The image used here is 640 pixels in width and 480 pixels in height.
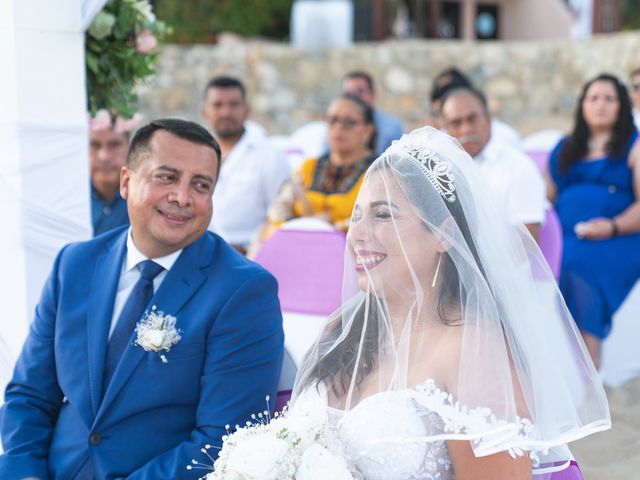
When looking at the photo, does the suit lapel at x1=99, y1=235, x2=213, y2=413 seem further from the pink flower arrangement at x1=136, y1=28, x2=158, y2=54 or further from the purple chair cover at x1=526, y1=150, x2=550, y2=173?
the purple chair cover at x1=526, y1=150, x2=550, y2=173

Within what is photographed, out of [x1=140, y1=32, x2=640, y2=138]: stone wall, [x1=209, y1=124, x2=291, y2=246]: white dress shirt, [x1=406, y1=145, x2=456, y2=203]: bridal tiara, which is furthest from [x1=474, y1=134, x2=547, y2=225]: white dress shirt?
[x1=140, y1=32, x2=640, y2=138]: stone wall

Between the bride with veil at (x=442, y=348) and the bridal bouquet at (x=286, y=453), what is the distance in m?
0.13

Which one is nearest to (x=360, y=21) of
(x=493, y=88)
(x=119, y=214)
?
(x=493, y=88)

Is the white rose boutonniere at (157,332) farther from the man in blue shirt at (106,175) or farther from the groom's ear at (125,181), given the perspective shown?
the man in blue shirt at (106,175)

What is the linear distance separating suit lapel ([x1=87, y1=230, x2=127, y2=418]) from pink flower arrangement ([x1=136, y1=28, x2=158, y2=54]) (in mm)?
1316

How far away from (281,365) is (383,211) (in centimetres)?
63

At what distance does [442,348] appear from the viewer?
A: 6.86 ft

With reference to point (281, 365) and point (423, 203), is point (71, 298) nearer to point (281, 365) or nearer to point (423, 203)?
point (281, 365)

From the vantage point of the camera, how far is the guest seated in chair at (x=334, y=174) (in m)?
5.13

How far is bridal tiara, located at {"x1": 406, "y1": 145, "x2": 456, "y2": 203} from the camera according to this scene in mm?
2180

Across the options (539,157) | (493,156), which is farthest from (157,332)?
(539,157)

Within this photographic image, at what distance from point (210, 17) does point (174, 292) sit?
12.9 m

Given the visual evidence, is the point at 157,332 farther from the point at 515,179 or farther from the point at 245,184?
the point at 245,184

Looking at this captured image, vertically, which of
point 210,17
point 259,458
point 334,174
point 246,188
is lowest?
point 259,458
